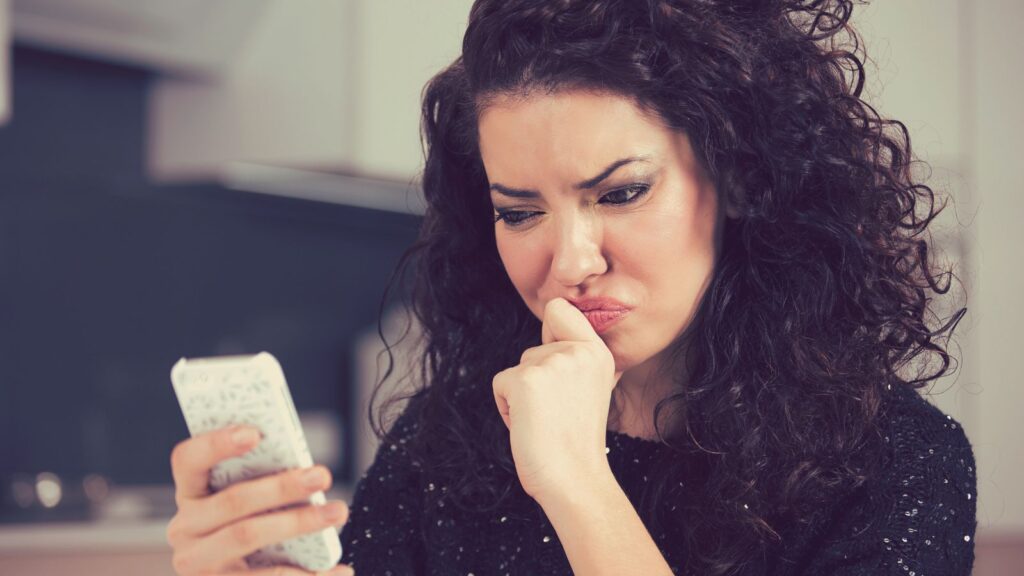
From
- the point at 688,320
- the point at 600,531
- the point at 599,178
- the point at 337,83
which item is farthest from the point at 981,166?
the point at 600,531

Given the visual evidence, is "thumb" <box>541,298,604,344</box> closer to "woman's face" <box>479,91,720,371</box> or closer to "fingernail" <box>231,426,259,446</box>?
"woman's face" <box>479,91,720,371</box>

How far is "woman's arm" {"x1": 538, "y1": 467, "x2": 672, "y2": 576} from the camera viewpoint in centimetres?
82

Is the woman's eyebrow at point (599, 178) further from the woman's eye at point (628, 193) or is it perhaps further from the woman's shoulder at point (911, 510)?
the woman's shoulder at point (911, 510)

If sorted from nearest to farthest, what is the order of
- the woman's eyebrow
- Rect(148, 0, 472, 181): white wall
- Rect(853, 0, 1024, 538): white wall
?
the woman's eyebrow
Rect(148, 0, 472, 181): white wall
Rect(853, 0, 1024, 538): white wall

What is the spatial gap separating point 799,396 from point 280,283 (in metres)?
1.74

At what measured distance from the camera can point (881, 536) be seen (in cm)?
91

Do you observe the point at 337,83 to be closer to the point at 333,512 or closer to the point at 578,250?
the point at 578,250

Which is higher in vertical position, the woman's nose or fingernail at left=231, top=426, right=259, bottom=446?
the woman's nose

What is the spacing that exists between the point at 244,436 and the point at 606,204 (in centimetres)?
37

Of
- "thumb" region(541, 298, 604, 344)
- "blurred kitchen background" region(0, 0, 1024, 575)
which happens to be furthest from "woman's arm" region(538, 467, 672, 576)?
"blurred kitchen background" region(0, 0, 1024, 575)

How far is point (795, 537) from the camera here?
98 centimetres

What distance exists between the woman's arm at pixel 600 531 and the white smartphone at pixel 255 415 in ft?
0.61

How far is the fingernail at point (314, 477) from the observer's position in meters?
0.76

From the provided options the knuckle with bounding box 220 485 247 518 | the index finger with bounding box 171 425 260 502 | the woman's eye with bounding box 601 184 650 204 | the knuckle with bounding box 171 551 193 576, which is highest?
the woman's eye with bounding box 601 184 650 204
